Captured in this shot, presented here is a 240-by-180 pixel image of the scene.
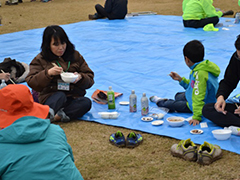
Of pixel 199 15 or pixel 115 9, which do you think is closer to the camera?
pixel 199 15

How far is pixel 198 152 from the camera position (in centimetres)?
305

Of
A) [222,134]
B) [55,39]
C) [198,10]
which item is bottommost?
[222,134]

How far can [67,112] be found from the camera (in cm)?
411

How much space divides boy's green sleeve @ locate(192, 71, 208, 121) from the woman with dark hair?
3.86 ft

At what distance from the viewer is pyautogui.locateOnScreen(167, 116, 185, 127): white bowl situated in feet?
12.3

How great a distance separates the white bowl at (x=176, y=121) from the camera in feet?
12.3

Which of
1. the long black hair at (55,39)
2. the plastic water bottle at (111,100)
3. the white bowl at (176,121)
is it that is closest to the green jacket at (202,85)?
the white bowl at (176,121)

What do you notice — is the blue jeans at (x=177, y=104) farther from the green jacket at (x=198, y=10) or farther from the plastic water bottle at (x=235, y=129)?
the green jacket at (x=198, y=10)

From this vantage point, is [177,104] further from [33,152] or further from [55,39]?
[33,152]

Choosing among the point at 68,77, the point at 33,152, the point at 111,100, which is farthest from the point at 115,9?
the point at 33,152

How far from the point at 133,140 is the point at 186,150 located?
1.81ft

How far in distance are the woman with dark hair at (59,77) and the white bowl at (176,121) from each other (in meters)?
0.97

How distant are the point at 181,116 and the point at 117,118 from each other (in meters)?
0.71

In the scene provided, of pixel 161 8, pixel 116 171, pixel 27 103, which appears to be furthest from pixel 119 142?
pixel 161 8
